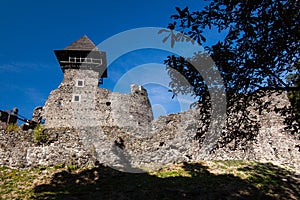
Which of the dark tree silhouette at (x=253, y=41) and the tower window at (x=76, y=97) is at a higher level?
A: the tower window at (x=76, y=97)

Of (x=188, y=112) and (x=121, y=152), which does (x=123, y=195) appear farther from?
(x=188, y=112)

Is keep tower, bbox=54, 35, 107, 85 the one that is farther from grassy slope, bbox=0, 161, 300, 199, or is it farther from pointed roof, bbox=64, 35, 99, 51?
grassy slope, bbox=0, 161, 300, 199

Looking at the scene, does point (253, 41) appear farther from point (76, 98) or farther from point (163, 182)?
point (76, 98)

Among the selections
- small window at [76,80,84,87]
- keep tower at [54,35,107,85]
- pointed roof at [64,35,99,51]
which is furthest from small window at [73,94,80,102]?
pointed roof at [64,35,99,51]

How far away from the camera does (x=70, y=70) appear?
2766 cm

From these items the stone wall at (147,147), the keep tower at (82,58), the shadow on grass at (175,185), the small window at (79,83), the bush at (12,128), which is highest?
the keep tower at (82,58)

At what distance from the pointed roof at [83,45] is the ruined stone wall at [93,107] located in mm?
5429

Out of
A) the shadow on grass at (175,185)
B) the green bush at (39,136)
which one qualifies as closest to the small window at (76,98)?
the green bush at (39,136)

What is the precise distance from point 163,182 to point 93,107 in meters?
15.4

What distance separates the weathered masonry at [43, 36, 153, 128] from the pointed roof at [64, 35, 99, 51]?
10.3 feet

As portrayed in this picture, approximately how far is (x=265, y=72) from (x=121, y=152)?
1104 cm

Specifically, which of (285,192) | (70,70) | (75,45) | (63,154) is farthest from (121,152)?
(75,45)

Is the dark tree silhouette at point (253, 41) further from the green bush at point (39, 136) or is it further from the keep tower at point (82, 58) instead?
the keep tower at point (82, 58)

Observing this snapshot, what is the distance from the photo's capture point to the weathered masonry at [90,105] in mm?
23328
